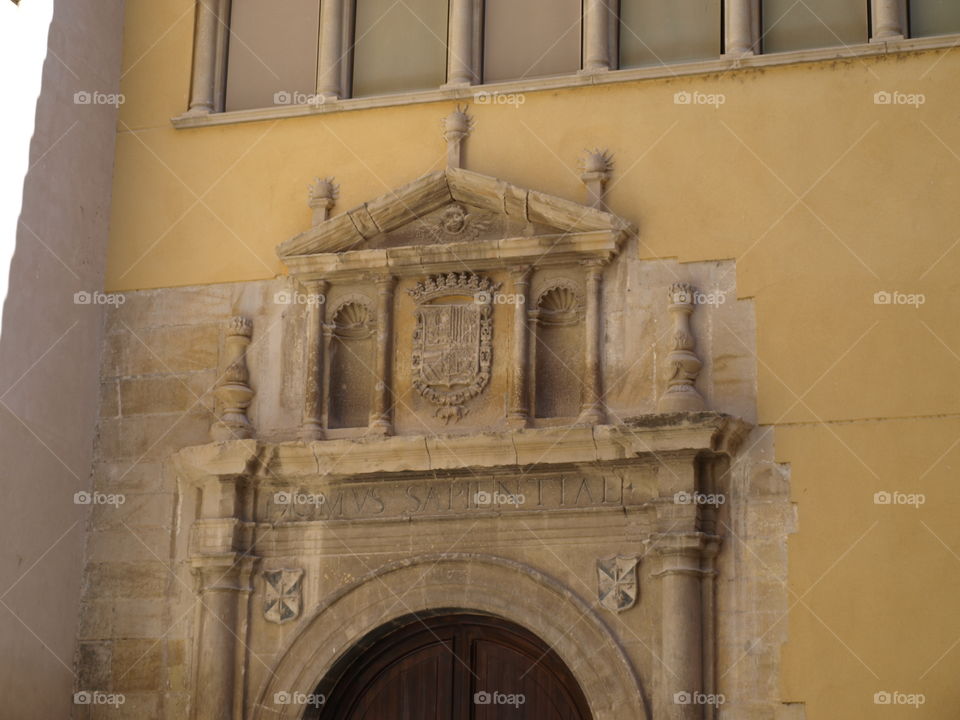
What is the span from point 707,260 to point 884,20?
73.0 inches

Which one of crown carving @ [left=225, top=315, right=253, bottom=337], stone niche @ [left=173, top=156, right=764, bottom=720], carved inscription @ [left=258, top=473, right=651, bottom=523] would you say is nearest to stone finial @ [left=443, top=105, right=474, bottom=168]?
stone niche @ [left=173, top=156, right=764, bottom=720]

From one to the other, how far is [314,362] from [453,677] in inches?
→ 86.6

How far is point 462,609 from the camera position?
1080cm

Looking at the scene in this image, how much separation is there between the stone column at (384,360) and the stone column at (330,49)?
1.48 metres

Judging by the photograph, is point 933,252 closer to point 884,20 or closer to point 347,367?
point 884,20

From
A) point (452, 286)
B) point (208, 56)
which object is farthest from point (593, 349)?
point (208, 56)

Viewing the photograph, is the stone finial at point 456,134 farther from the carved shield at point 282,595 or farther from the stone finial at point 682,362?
the carved shield at point 282,595

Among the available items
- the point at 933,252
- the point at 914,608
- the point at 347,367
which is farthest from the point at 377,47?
the point at 914,608

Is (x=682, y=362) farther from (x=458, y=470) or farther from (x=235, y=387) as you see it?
(x=235, y=387)

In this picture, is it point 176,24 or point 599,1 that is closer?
point 599,1

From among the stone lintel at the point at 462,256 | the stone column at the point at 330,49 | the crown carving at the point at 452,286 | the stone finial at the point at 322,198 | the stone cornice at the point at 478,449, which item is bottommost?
the stone cornice at the point at 478,449

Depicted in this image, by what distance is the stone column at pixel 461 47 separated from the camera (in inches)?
460

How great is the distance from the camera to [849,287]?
10492mm

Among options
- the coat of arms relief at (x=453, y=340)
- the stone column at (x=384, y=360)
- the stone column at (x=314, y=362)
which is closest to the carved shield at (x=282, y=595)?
the stone column at (x=314, y=362)
